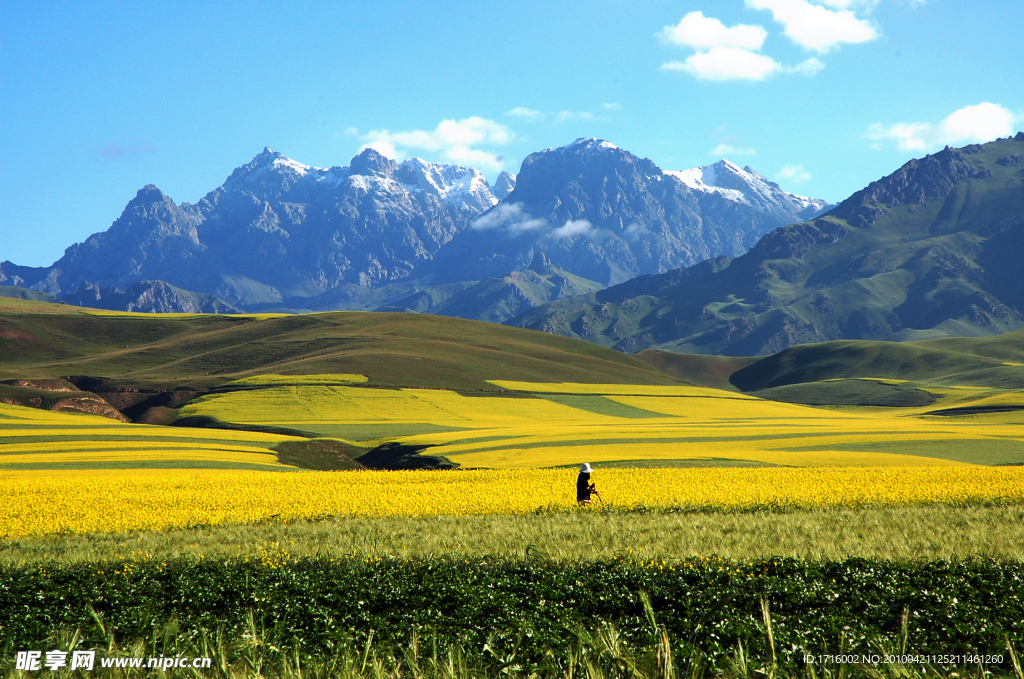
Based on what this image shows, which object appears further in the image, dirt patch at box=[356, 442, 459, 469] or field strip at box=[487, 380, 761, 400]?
field strip at box=[487, 380, 761, 400]

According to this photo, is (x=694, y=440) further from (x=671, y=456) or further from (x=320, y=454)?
(x=320, y=454)

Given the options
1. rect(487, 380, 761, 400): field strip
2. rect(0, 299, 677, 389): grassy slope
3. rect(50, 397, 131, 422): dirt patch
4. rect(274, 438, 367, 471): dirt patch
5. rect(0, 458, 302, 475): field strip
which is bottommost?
rect(274, 438, 367, 471): dirt patch

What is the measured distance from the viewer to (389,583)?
1570 centimetres

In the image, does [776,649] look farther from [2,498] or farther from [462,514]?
[2,498]

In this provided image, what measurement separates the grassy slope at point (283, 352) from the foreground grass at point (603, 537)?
99.5m

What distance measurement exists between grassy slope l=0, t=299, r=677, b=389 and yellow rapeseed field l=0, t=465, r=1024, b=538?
3264 inches

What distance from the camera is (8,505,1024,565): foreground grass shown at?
18.1 metres

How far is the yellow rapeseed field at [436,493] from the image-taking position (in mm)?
28859

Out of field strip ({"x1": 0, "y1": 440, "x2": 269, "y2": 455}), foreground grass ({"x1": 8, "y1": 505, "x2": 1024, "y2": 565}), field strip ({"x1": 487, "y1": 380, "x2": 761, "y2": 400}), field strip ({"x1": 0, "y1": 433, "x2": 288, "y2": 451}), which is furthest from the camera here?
field strip ({"x1": 487, "y1": 380, "x2": 761, "y2": 400})

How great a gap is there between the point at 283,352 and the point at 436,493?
12774cm

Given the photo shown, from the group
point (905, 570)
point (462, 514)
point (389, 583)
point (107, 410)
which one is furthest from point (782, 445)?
point (107, 410)

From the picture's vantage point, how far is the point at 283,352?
153125mm

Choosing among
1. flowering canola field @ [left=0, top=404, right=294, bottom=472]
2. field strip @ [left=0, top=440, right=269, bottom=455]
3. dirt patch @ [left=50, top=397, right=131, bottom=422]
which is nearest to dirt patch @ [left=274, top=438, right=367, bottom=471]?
flowering canola field @ [left=0, top=404, right=294, bottom=472]

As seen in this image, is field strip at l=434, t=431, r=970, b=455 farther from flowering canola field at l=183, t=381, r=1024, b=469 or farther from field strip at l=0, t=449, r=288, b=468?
field strip at l=0, t=449, r=288, b=468
